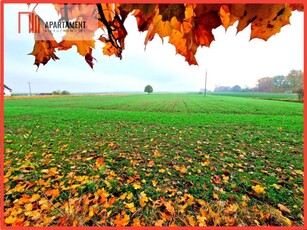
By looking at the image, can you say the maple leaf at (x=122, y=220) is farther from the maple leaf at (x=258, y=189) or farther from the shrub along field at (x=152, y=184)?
the maple leaf at (x=258, y=189)

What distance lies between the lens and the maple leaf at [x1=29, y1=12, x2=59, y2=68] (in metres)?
1.09

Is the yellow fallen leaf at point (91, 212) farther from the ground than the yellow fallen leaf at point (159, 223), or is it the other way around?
the yellow fallen leaf at point (91, 212)

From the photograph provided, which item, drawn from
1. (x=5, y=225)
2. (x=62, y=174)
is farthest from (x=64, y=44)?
(x=62, y=174)

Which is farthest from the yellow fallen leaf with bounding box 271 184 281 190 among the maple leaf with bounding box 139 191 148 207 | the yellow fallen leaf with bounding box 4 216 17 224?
the yellow fallen leaf with bounding box 4 216 17 224

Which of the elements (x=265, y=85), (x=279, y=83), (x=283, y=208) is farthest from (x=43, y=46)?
(x=265, y=85)

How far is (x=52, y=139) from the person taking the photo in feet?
22.6

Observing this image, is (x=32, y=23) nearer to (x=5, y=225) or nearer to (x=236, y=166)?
(x=5, y=225)

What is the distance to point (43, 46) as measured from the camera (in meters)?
1.16

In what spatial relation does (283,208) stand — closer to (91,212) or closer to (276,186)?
(276,186)

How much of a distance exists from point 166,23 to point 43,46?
0.78 metres

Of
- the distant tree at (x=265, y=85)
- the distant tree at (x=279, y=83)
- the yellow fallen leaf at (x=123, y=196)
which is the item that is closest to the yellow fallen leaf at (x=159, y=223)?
the yellow fallen leaf at (x=123, y=196)

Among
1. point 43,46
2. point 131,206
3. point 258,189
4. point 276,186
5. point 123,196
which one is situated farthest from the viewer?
point 276,186

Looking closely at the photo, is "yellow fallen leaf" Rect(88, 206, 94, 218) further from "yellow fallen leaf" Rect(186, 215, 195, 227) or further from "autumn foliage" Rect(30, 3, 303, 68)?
"autumn foliage" Rect(30, 3, 303, 68)

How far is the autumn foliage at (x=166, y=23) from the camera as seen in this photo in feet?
2.55
